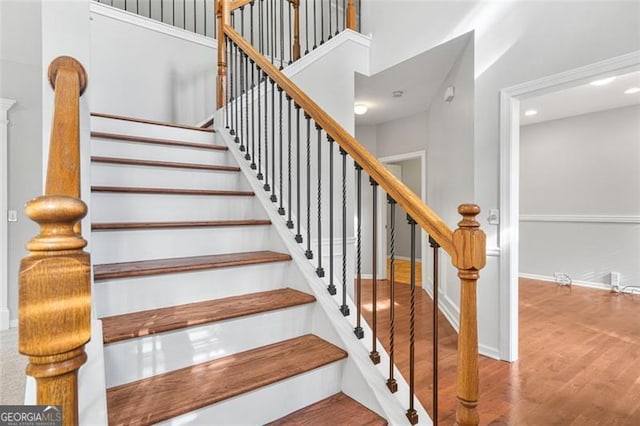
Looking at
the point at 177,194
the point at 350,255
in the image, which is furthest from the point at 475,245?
the point at 350,255

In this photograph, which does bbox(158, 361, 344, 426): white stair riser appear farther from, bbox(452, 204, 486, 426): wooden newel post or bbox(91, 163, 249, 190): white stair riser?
bbox(91, 163, 249, 190): white stair riser

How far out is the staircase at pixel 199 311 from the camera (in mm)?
1216

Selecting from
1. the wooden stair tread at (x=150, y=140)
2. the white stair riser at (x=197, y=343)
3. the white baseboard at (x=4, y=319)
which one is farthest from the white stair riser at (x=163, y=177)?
the white baseboard at (x=4, y=319)

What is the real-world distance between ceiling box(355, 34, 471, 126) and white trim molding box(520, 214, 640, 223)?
2.73 metres

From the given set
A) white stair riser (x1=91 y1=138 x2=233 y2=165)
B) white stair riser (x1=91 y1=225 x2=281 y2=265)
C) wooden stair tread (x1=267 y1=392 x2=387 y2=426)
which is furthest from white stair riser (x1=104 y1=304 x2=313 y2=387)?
white stair riser (x1=91 y1=138 x2=233 y2=165)

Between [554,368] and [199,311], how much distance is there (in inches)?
99.8

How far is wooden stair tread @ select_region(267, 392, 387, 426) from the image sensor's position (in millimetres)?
1277

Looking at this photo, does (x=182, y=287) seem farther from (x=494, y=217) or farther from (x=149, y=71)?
(x=149, y=71)

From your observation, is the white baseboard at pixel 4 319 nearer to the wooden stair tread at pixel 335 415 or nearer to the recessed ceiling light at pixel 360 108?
the wooden stair tread at pixel 335 415

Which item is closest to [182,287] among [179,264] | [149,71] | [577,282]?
[179,264]

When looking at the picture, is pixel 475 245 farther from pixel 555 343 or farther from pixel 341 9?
pixel 341 9

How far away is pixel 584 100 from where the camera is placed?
457cm

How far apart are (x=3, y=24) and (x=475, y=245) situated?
484cm

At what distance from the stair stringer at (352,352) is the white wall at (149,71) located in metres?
2.87
